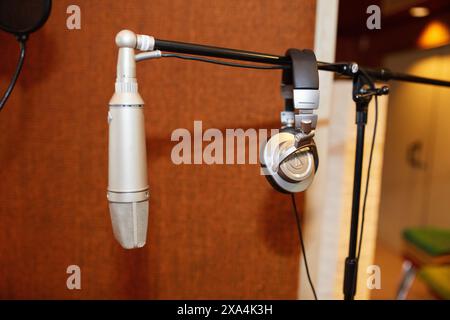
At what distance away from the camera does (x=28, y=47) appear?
945mm

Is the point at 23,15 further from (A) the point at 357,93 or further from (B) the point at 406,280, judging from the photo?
(B) the point at 406,280

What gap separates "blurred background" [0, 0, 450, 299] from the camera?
0.95m

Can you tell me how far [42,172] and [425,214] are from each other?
2999 millimetres

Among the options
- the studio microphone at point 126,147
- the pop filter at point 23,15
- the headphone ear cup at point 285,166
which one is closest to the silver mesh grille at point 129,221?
the studio microphone at point 126,147

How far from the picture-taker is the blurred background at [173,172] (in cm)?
95

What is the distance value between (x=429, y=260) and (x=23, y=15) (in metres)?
2.18

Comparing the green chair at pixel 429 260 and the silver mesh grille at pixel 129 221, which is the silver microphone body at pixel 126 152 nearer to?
the silver mesh grille at pixel 129 221

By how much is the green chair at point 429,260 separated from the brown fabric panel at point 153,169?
1036 mm

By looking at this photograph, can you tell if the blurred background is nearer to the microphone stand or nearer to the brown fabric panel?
the brown fabric panel

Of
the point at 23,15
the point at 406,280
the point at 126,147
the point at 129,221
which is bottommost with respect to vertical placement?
the point at 406,280

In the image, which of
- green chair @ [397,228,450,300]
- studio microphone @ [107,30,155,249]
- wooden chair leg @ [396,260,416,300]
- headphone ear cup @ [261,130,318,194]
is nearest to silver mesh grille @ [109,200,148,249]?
studio microphone @ [107,30,155,249]

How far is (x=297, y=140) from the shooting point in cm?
60

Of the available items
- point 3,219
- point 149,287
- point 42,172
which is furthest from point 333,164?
point 3,219

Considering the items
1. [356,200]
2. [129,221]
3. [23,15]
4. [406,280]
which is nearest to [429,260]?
[406,280]
